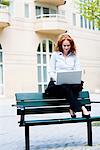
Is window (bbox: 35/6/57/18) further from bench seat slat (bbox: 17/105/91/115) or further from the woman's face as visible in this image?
bench seat slat (bbox: 17/105/91/115)

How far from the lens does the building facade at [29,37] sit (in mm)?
31244

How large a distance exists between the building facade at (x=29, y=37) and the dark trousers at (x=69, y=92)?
22.6 meters

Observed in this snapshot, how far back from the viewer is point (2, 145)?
7754mm

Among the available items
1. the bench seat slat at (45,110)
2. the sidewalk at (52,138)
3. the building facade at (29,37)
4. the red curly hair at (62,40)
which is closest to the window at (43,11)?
the building facade at (29,37)

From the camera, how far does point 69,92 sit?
7.11 meters

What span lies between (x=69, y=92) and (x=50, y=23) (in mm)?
26236

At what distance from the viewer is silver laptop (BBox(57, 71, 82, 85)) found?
717 centimetres

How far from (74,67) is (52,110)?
0.82 metres

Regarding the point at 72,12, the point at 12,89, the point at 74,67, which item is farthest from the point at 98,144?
the point at 72,12

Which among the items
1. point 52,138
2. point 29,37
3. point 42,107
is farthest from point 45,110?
point 29,37

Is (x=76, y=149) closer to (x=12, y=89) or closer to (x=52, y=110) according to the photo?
(x=52, y=110)

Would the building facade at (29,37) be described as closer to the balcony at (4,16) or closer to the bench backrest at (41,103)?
the balcony at (4,16)

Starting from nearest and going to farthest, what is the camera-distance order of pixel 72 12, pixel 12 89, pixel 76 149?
pixel 76 149 < pixel 12 89 < pixel 72 12

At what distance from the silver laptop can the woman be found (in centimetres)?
6
